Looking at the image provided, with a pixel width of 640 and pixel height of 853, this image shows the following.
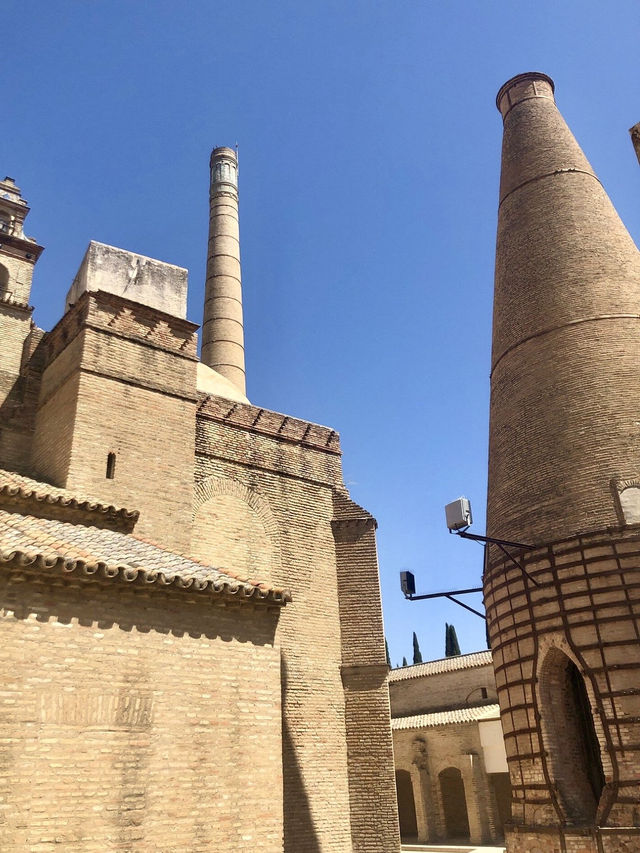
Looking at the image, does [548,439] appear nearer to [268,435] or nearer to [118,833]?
[268,435]

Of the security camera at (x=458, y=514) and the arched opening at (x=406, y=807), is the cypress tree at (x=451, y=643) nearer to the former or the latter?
the arched opening at (x=406, y=807)

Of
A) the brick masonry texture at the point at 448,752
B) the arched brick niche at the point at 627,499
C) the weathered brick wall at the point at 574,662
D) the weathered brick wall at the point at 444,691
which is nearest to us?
the weathered brick wall at the point at 574,662

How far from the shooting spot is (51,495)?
27.5 ft

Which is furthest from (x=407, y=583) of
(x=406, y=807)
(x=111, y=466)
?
(x=406, y=807)

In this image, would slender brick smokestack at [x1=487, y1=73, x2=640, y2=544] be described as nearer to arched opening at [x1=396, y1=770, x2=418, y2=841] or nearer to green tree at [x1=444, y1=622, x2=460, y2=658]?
arched opening at [x1=396, y1=770, x2=418, y2=841]

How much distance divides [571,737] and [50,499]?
798cm

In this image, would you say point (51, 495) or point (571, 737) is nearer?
point (51, 495)

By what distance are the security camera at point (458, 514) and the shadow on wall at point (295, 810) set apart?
4.03m

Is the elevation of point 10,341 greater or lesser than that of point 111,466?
greater

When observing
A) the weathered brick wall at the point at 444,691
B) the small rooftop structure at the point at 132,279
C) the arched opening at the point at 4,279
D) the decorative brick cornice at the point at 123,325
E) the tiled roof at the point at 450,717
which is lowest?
the tiled roof at the point at 450,717

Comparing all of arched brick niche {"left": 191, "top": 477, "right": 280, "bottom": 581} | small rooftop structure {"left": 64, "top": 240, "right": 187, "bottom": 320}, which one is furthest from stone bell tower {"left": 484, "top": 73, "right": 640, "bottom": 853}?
small rooftop structure {"left": 64, "top": 240, "right": 187, "bottom": 320}

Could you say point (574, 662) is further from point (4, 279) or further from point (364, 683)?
point (4, 279)

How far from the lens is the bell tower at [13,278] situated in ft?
37.1

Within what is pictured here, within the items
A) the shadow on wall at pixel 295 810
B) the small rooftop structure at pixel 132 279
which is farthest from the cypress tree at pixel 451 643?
the small rooftop structure at pixel 132 279
